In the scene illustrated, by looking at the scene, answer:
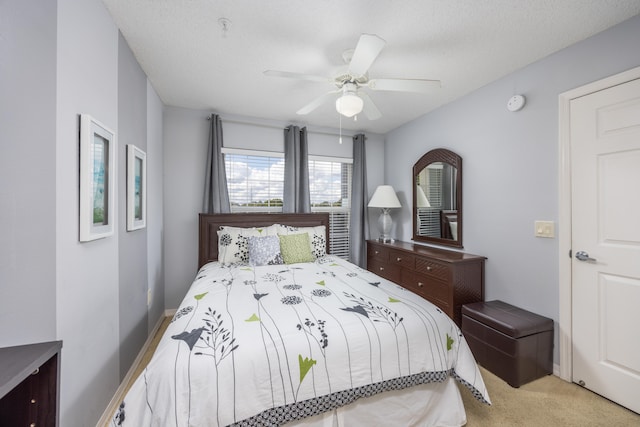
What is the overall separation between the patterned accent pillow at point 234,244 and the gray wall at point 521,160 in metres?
2.30

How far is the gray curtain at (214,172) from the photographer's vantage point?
3.21 metres

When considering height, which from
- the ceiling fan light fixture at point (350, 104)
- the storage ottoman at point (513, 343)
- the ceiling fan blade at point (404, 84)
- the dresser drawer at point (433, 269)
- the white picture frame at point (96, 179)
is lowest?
the storage ottoman at point (513, 343)

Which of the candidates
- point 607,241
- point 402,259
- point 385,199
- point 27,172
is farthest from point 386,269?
point 27,172

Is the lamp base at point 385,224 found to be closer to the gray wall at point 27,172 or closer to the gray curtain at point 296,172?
the gray curtain at point 296,172

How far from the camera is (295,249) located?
112 inches

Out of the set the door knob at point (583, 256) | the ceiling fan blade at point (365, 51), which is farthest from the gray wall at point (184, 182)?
the door knob at point (583, 256)

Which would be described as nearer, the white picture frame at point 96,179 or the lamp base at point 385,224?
the white picture frame at point 96,179

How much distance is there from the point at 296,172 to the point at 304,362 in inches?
107

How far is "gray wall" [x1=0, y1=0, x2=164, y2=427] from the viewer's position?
1.04 meters

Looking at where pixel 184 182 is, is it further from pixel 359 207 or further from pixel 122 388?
pixel 359 207

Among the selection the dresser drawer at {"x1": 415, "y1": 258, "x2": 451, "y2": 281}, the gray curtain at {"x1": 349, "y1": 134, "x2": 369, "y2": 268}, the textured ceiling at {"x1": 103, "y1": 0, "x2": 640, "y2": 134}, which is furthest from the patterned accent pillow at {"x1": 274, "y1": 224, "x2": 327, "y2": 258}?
the textured ceiling at {"x1": 103, "y1": 0, "x2": 640, "y2": 134}

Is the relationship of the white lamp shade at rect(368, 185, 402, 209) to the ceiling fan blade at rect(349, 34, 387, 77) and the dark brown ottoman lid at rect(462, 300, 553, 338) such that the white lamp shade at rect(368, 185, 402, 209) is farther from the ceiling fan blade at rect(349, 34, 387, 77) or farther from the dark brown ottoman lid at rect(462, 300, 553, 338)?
the ceiling fan blade at rect(349, 34, 387, 77)

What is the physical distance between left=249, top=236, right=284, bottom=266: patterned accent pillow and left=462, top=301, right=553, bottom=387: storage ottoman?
192 centimetres

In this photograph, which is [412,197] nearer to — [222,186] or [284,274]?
[284,274]
